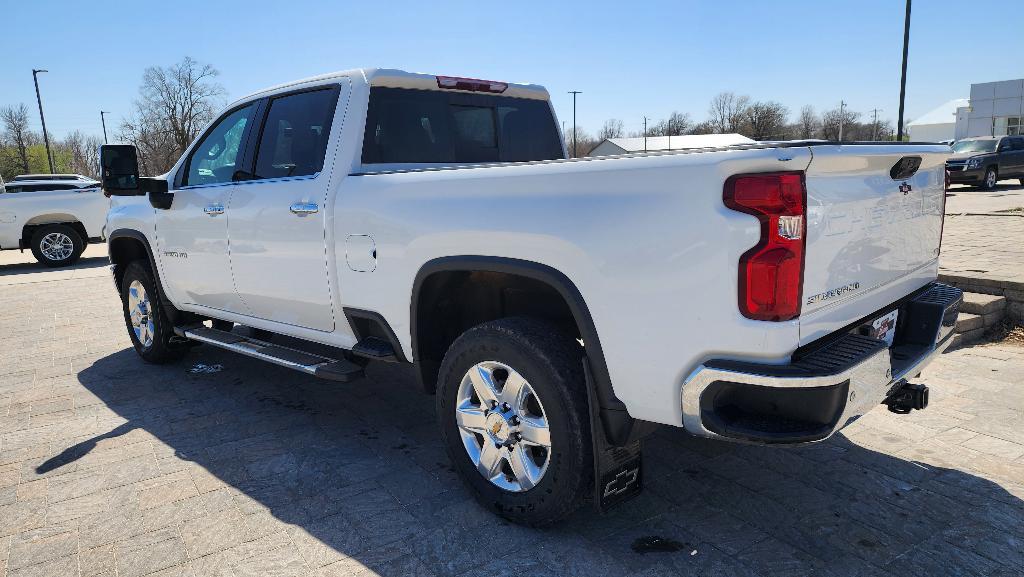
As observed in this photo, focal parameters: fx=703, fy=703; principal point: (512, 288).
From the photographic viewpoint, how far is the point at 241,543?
117 inches

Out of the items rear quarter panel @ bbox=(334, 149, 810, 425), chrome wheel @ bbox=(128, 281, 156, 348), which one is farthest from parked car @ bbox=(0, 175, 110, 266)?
rear quarter panel @ bbox=(334, 149, 810, 425)

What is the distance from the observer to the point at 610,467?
273cm

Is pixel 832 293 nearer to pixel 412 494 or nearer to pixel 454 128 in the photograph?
pixel 412 494

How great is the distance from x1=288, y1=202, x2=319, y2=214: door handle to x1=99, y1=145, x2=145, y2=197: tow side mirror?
65.9 inches

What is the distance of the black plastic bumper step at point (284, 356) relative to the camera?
3.75 metres

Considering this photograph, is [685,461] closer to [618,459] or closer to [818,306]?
[618,459]

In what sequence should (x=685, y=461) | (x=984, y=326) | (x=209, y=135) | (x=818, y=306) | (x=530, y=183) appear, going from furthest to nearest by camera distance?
(x=984, y=326) → (x=209, y=135) → (x=685, y=461) → (x=530, y=183) → (x=818, y=306)

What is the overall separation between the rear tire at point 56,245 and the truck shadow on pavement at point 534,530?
431 inches

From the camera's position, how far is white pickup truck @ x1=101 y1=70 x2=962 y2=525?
87.7 inches

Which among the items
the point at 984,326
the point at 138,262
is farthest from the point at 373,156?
the point at 984,326

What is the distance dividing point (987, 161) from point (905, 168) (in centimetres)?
2270

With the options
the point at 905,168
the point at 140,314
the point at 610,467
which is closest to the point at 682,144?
the point at 140,314

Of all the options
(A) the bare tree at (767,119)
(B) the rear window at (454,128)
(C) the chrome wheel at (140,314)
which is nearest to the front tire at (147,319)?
(C) the chrome wheel at (140,314)

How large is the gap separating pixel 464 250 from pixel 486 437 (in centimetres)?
82
